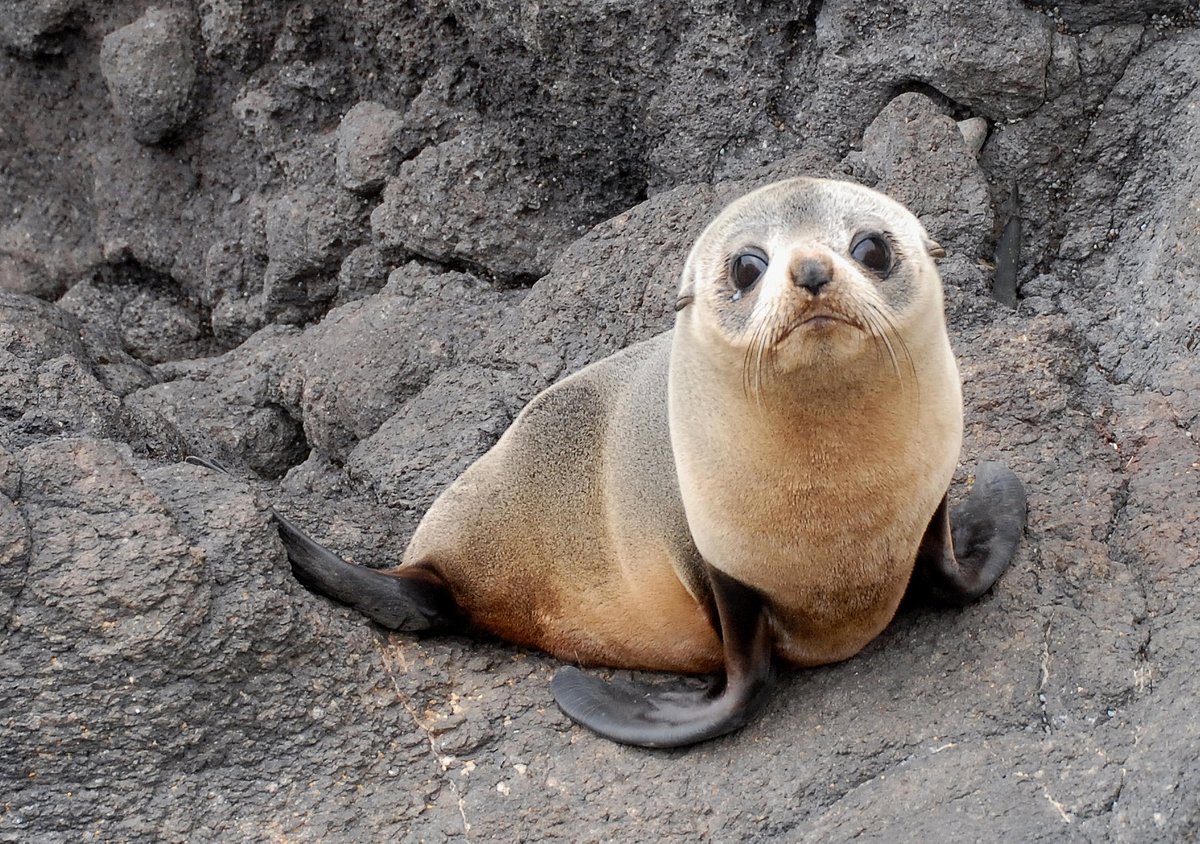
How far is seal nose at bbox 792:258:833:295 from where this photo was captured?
332 centimetres

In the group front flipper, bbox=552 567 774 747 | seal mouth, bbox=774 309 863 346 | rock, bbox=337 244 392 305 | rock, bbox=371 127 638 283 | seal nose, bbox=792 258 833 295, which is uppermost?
seal nose, bbox=792 258 833 295

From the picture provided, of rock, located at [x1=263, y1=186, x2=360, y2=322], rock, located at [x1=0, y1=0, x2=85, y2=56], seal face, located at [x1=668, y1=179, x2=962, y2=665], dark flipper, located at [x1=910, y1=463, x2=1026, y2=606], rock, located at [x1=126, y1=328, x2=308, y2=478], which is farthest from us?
rock, located at [x1=0, y1=0, x2=85, y2=56]

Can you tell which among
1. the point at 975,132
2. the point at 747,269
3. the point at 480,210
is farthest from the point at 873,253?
the point at 480,210

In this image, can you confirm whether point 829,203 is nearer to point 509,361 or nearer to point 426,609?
point 426,609

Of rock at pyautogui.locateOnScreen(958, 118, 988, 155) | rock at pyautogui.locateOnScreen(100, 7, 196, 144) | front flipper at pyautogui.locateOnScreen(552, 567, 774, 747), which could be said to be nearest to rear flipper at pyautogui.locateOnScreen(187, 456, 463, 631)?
front flipper at pyautogui.locateOnScreen(552, 567, 774, 747)

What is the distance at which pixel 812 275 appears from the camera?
332 centimetres

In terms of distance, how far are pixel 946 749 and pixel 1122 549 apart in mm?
880

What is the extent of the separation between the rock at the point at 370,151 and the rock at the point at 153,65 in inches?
39.8

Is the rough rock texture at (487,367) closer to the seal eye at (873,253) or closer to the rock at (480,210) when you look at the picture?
the rock at (480,210)

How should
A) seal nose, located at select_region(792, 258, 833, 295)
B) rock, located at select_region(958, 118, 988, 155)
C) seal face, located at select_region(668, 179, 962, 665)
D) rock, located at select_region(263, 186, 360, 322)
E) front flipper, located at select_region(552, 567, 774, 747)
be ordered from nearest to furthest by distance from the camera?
seal nose, located at select_region(792, 258, 833, 295) → seal face, located at select_region(668, 179, 962, 665) → front flipper, located at select_region(552, 567, 774, 747) → rock, located at select_region(958, 118, 988, 155) → rock, located at select_region(263, 186, 360, 322)

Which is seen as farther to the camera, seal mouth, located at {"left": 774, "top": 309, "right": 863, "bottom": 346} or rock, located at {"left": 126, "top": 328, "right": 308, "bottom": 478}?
rock, located at {"left": 126, "top": 328, "right": 308, "bottom": 478}

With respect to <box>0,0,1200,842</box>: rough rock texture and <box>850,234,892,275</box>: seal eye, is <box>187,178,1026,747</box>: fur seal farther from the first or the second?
<box>0,0,1200,842</box>: rough rock texture

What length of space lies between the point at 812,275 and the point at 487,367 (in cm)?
260

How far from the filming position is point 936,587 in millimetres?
4188
